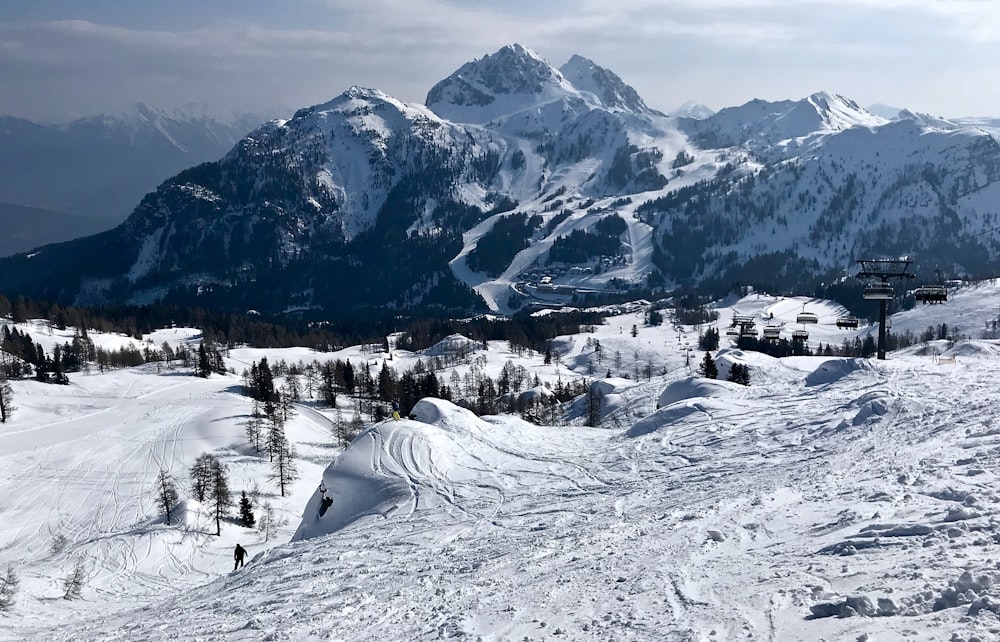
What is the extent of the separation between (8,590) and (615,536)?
40.2m

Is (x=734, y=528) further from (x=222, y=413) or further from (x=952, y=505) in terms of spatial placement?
(x=222, y=413)

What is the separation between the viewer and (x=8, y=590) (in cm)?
4138

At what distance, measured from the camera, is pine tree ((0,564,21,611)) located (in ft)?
120

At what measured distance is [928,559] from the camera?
51.7 ft

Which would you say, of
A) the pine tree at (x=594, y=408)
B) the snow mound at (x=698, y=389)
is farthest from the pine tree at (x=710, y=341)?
the snow mound at (x=698, y=389)

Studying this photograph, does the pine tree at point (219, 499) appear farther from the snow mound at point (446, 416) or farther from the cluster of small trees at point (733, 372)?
the cluster of small trees at point (733, 372)

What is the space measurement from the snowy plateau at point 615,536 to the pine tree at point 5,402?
44.3 meters

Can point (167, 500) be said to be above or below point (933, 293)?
below

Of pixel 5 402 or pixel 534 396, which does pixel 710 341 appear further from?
pixel 5 402

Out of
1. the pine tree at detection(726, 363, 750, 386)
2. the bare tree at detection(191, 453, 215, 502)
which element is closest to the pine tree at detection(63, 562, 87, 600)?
the bare tree at detection(191, 453, 215, 502)

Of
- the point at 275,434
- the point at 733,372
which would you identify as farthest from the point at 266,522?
the point at 733,372

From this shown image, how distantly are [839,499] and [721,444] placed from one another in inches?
544

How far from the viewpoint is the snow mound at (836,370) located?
51.8m

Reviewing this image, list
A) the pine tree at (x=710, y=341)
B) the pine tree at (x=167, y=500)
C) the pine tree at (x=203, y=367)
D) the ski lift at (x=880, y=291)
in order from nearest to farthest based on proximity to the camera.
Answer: the ski lift at (x=880, y=291), the pine tree at (x=167, y=500), the pine tree at (x=203, y=367), the pine tree at (x=710, y=341)
